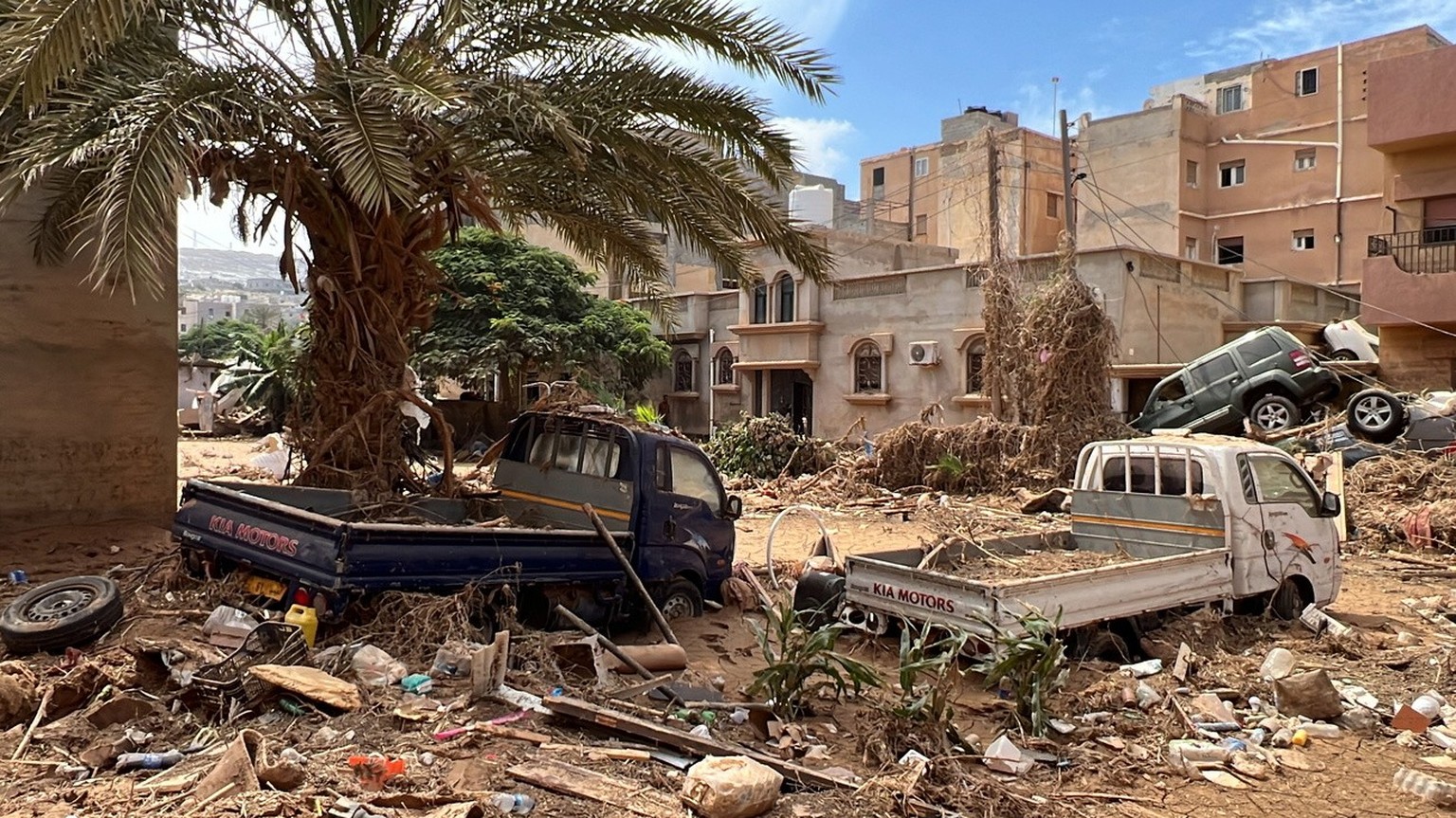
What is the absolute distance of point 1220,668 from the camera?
24.6ft

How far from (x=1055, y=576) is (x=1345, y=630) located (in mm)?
3340

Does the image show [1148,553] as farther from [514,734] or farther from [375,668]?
[375,668]

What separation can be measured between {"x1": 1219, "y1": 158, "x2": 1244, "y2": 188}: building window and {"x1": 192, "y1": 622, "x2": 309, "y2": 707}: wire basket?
38.5 meters

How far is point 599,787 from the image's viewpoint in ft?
15.0

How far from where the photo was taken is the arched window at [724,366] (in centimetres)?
3262

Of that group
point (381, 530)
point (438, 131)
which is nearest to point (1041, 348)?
point (438, 131)

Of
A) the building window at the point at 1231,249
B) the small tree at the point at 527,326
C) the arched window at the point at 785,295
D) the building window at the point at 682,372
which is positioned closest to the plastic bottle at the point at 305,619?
the small tree at the point at 527,326

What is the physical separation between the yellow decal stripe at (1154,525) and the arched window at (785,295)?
778 inches

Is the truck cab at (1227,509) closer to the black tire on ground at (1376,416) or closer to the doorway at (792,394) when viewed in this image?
the black tire on ground at (1376,416)

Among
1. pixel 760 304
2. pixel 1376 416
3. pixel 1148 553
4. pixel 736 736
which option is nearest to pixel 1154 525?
pixel 1148 553

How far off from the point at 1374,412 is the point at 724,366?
1956cm

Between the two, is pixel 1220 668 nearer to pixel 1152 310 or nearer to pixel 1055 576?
pixel 1055 576

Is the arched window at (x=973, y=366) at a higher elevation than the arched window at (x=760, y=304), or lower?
lower

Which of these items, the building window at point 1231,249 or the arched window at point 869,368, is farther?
the building window at point 1231,249
